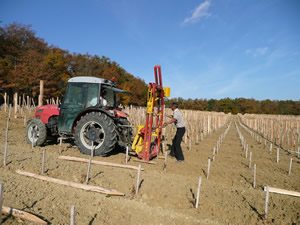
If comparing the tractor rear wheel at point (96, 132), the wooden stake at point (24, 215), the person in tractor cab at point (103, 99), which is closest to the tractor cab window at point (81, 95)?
the person in tractor cab at point (103, 99)

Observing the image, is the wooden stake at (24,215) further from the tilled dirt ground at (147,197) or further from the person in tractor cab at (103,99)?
the person in tractor cab at (103,99)

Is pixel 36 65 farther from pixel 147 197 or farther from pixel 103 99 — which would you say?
pixel 147 197

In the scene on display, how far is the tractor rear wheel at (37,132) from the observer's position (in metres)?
5.81

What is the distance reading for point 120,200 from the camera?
298 cm

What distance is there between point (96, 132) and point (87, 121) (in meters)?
0.37

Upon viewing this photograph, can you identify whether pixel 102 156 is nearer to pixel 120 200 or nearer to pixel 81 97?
pixel 81 97

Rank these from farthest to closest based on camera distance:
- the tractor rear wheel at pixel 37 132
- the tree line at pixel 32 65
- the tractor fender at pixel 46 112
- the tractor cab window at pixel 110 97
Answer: the tree line at pixel 32 65, the tractor fender at pixel 46 112, the tractor cab window at pixel 110 97, the tractor rear wheel at pixel 37 132

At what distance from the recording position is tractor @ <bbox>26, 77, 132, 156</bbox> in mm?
5031

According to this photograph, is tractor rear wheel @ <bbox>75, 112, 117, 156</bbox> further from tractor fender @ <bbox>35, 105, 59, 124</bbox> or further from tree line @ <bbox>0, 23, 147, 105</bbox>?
tree line @ <bbox>0, 23, 147, 105</bbox>

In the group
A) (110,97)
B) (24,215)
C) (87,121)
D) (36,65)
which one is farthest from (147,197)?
(36,65)

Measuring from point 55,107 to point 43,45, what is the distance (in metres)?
27.2

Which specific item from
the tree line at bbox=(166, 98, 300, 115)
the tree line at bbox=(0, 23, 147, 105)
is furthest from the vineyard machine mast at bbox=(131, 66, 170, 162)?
the tree line at bbox=(166, 98, 300, 115)

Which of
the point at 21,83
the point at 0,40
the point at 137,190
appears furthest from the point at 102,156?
the point at 0,40

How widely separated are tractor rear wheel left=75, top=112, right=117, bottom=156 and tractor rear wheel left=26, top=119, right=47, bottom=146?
139cm
